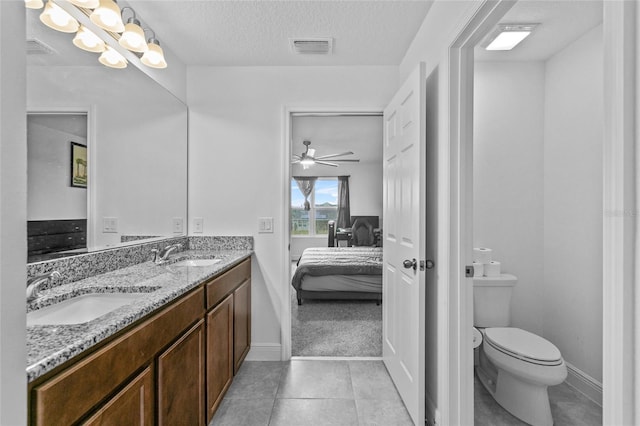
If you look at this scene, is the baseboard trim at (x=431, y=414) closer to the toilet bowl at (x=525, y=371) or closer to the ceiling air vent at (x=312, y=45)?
the toilet bowl at (x=525, y=371)

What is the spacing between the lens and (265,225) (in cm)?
259

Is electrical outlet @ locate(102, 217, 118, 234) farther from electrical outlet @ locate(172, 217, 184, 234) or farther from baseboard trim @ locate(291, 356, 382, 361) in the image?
baseboard trim @ locate(291, 356, 382, 361)

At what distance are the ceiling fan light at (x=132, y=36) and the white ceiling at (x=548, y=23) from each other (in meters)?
2.14

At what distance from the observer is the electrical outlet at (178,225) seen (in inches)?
96.7

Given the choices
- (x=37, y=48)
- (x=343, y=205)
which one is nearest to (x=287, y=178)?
(x=37, y=48)

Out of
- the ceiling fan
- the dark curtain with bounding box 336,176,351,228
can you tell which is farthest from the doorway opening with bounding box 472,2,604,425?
the dark curtain with bounding box 336,176,351,228

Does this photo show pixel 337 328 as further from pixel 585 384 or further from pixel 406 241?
pixel 585 384

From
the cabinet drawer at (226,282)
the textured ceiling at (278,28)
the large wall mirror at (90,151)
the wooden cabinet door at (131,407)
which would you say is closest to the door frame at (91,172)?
the large wall mirror at (90,151)

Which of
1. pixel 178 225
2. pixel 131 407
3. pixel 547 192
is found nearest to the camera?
pixel 131 407

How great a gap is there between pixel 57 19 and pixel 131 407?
5.36 feet

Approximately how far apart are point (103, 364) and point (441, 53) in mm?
1936

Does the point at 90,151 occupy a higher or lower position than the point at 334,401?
higher

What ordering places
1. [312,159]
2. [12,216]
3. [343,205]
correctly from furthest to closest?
[343,205] → [312,159] → [12,216]

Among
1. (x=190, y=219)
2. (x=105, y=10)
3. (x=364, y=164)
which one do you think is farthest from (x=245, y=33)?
(x=364, y=164)
